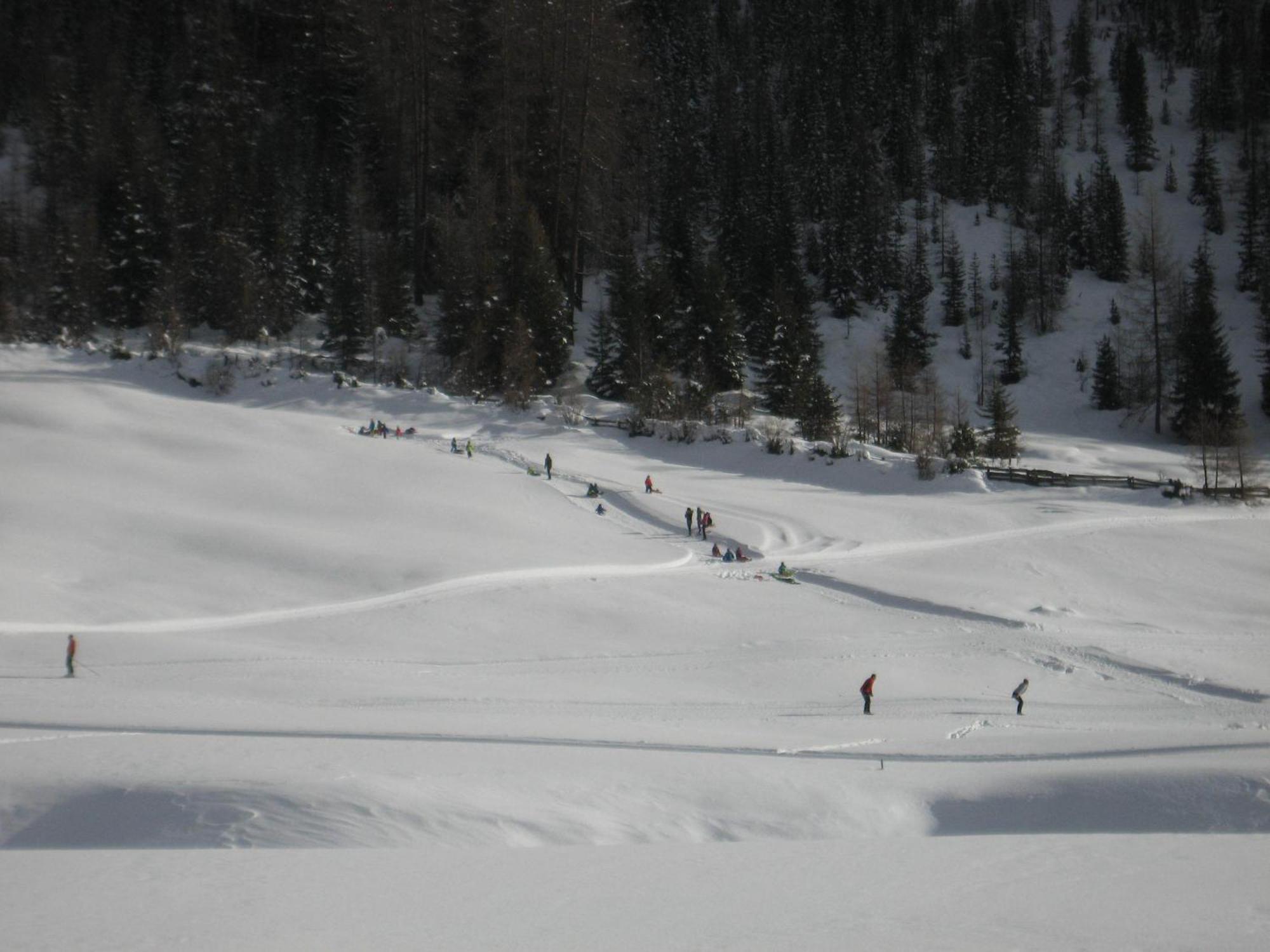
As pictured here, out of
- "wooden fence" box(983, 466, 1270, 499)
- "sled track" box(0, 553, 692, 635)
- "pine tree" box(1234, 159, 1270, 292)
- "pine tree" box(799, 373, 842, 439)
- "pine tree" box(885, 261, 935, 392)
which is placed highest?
"pine tree" box(1234, 159, 1270, 292)

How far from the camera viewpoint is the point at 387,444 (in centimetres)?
3297

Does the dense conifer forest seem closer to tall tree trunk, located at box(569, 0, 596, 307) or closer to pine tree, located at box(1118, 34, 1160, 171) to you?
tall tree trunk, located at box(569, 0, 596, 307)

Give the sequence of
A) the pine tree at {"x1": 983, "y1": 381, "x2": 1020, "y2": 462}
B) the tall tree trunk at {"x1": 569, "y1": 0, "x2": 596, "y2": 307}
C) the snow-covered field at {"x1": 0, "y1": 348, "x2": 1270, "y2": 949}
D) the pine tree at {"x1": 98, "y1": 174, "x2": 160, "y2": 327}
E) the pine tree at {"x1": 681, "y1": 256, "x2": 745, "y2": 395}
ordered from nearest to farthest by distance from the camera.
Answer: the snow-covered field at {"x1": 0, "y1": 348, "x2": 1270, "y2": 949} < the pine tree at {"x1": 983, "y1": 381, "x2": 1020, "y2": 462} < the pine tree at {"x1": 98, "y1": 174, "x2": 160, "y2": 327} < the pine tree at {"x1": 681, "y1": 256, "x2": 745, "y2": 395} < the tall tree trunk at {"x1": 569, "y1": 0, "x2": 596, "y2": 307}

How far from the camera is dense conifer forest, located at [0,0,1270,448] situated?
46.2 m

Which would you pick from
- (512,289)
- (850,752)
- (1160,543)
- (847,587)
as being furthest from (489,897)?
(512,289)

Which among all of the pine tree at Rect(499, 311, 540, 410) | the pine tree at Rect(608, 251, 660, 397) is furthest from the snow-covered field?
the pine tree at Rect(608, 251, 660, 397)

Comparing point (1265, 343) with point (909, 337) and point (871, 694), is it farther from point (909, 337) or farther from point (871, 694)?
point (871, 694)

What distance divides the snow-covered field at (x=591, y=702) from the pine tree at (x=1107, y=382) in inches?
876

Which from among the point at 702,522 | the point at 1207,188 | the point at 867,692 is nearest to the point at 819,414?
the point at 702,522

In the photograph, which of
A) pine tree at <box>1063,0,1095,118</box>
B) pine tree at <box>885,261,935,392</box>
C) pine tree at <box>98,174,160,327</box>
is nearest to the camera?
pine tree at <box>98,174,160,327</box>

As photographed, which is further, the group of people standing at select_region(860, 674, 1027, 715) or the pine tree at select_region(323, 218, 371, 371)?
the pine tree at select_region(323, 218, 371, 371)

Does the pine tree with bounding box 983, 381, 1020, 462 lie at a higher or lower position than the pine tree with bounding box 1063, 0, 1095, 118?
lower

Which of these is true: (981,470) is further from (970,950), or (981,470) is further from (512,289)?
(970,950)

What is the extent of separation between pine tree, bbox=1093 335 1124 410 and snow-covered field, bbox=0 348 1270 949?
876 inches
